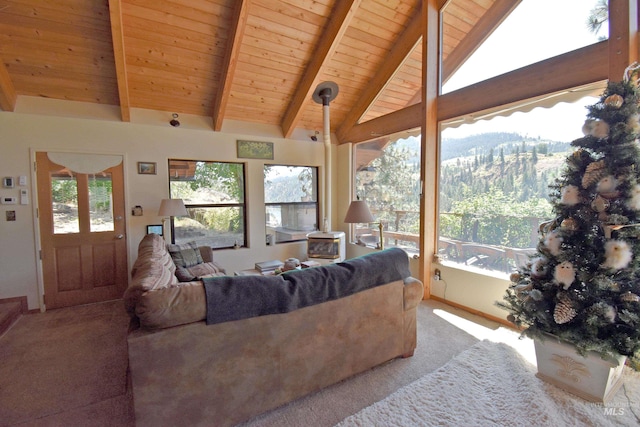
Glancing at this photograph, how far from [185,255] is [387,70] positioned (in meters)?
3.79

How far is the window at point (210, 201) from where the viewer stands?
13.9 feet

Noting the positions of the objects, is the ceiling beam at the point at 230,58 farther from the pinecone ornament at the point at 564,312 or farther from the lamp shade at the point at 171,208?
the pinecone ornament at the point at 564,312

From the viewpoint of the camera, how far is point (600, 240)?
6.06 ft

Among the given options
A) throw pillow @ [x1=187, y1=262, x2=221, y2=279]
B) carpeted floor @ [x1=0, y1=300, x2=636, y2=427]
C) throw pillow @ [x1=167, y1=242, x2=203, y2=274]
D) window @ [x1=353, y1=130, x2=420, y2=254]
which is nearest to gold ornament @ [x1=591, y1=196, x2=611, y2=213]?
carpeted floor @ [x1=0, y1=300, x2=636, y2=427]

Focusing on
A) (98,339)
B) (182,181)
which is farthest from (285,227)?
(98,339)

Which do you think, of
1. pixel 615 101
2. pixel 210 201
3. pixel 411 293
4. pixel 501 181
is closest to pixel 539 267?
pixel 411 293

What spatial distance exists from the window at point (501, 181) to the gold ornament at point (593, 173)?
853mm

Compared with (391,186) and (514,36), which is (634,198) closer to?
(514,36)

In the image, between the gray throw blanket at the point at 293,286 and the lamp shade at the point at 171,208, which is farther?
the lamp shade at the point at 171,208

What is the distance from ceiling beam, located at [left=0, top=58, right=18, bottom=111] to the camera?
3.00m

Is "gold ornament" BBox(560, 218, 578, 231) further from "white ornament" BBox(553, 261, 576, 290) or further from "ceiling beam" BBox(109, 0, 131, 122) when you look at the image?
"ceiling beam" BBox(109, 0, 131, 122)

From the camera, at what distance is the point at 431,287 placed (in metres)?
3.71

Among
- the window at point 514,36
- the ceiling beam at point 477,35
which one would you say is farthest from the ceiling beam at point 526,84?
the ceiling beam at point 477,35

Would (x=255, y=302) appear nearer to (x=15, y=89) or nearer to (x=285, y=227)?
(x=285, y=227)
